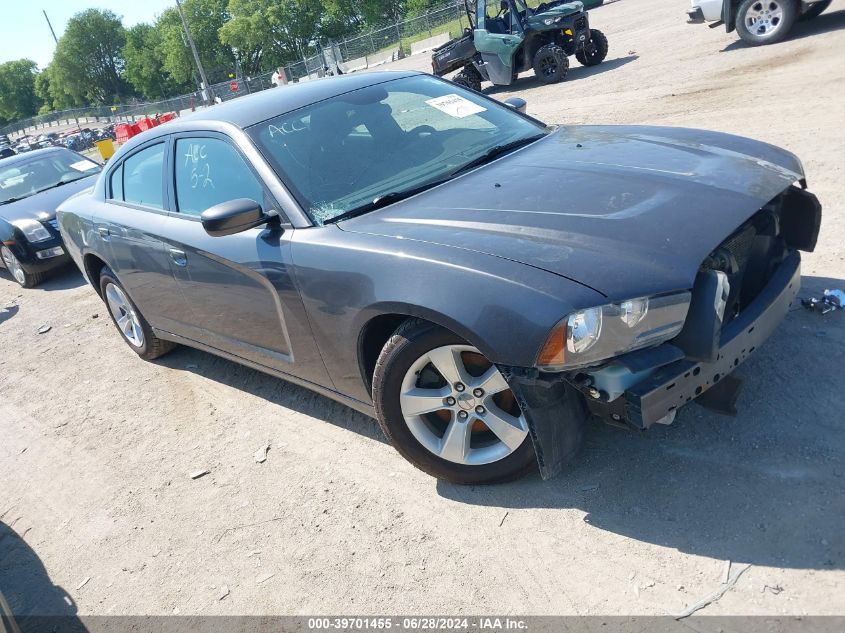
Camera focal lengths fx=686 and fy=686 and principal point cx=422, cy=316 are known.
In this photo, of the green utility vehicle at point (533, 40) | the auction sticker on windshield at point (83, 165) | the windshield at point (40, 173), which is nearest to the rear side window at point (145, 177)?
the windshield at point (40, 173)

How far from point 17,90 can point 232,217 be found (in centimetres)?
15402

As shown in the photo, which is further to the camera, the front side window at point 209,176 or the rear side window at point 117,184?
the rear side window at point 117,184

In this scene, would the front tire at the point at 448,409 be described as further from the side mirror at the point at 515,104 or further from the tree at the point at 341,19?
the tree at the point at 341,19

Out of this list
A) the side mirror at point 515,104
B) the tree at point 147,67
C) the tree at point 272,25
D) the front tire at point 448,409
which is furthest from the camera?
the tree at point 147,67

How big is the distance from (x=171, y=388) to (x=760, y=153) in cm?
391

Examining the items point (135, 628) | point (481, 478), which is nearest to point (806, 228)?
point (481, 478)

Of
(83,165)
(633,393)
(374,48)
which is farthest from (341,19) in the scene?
(633,393)

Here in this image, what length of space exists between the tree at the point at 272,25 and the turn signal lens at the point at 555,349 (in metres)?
82.2

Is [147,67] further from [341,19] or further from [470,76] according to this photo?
[470,76]

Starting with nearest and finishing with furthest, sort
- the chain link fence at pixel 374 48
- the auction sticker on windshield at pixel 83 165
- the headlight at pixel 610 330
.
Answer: the headlight at pixel 610 330, the auction sticker on windshield at pixel 83 165, the chain link fence at pixel 374 48

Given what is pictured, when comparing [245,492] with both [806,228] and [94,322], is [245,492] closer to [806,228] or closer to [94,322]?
[806,228]

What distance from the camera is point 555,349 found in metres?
2.37

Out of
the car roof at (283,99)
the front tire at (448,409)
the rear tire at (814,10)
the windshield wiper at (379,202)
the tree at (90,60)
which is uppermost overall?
the tree at (90,60)

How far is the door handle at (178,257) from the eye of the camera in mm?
3846
